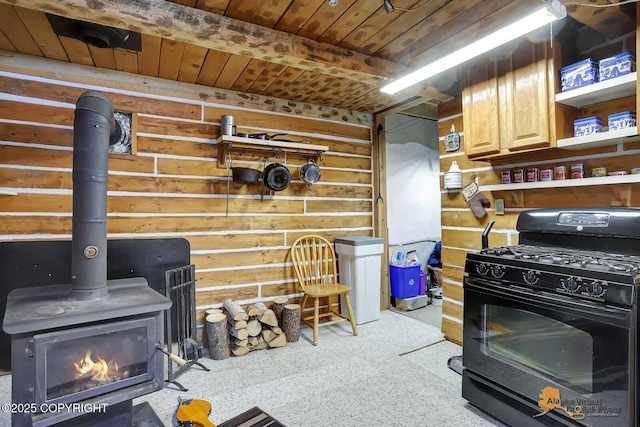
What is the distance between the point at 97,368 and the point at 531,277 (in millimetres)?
2298

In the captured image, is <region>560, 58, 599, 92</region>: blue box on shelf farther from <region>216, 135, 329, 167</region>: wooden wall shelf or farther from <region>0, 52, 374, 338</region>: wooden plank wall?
<region>0, 52, 374, 338</region>: wooden plank wall

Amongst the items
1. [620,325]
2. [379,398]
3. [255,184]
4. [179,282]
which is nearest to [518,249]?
[620,325]

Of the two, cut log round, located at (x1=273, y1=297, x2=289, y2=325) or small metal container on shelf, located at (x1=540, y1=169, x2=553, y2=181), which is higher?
small metal container on shelf, located at (x1=540, y1=169, x2=553, y2=181)

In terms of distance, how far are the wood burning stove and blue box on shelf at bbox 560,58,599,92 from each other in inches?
109

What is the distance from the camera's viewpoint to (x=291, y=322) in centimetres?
319

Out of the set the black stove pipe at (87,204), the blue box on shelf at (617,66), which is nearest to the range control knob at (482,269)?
the blue box on shelf at (617,66)

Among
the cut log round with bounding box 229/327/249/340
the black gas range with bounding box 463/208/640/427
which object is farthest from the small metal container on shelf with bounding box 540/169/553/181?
the cut log round with bounding box 229/327/249/340

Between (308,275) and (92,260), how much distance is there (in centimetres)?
213

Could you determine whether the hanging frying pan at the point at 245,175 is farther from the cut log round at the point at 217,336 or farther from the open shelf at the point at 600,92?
the open shelf at the point at 600,92

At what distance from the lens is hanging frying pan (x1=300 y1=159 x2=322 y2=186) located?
138 inches

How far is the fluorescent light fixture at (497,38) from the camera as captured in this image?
1.67 m

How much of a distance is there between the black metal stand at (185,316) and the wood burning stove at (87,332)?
67 cm

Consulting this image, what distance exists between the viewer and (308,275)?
362 centimetres

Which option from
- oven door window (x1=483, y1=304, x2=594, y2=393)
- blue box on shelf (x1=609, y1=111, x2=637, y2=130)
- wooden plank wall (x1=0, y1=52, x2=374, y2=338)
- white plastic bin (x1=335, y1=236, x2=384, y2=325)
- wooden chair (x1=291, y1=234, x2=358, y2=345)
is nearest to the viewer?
oven door window (x1=483, y1=304, x2=594, y2=393)
